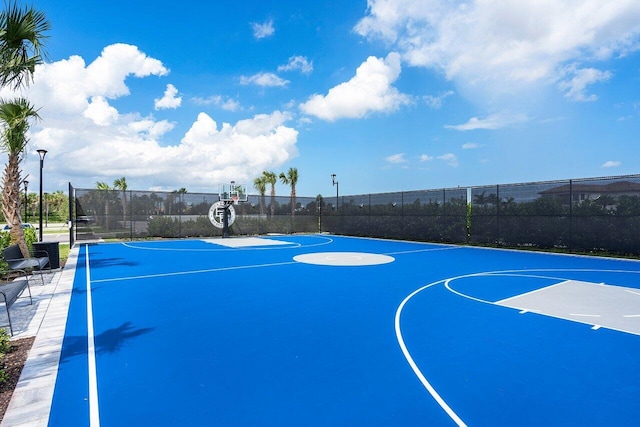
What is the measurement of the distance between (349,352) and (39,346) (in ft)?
13.0

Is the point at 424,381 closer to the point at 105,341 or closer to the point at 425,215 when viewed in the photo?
the point at 105,341

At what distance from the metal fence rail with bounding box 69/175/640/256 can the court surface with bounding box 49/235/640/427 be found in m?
6.34

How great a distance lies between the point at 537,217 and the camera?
1599cm

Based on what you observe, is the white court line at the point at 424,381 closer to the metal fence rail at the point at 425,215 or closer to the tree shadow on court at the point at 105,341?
the tree shadow on court at the point at 105,341

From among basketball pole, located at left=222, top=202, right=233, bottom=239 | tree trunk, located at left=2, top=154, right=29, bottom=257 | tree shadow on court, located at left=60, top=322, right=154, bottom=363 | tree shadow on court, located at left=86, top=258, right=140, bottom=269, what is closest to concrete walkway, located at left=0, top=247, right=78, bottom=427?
tree shadow on court, located at left=60, top=322, right=154, bottom=363

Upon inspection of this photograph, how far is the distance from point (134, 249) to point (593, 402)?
1669 cm

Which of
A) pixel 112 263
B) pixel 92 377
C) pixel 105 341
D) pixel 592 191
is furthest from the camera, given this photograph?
pixel 592 191

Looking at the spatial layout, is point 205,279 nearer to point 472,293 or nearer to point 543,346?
point 472,293

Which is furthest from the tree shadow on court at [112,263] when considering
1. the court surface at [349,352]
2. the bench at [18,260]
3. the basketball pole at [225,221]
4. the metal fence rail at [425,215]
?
the basketball pole at [225,221]

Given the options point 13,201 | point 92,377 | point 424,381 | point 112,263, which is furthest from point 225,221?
point 424,381

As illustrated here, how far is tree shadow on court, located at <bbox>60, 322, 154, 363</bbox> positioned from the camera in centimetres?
446

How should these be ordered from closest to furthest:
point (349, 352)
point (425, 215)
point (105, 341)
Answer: point (349, 352)
point (105, 341)
point (425, 215)

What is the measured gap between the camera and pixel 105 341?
4.81 metres

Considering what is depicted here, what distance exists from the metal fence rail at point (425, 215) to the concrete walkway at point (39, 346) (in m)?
11.8
